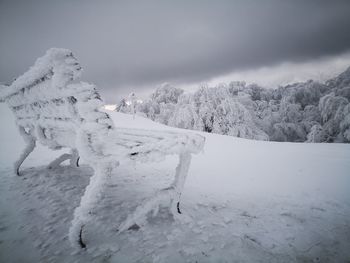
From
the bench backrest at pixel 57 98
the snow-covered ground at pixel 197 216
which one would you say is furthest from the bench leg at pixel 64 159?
the bench backrest at pixel 57 98

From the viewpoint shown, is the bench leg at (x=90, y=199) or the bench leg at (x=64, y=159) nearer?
the bench leg at (x=90, y=199)

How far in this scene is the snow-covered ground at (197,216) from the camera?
140 cm

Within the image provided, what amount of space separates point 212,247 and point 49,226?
1265 millimetres

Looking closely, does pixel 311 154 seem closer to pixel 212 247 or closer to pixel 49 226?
pixel 212 247

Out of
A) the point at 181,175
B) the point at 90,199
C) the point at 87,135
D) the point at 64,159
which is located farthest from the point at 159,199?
the point at 64,159

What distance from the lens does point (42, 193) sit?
227 centimetres

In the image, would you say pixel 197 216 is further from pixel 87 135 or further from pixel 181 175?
pixel 87 135

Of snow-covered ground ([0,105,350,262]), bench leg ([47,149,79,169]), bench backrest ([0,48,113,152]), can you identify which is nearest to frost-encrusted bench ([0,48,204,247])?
bench backrest ([0,48,113,152])

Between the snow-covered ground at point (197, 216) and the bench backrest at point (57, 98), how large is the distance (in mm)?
527

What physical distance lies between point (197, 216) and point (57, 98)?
1.47m

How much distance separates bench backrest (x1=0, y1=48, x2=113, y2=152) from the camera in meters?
1.22

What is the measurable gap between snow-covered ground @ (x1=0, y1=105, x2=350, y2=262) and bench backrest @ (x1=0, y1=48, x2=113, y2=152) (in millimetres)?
527

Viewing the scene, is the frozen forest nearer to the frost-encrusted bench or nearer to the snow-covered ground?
the snow-covered ground

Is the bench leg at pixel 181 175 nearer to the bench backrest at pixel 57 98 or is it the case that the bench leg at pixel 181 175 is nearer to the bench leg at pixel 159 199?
the bench leg at pixel 159 199
